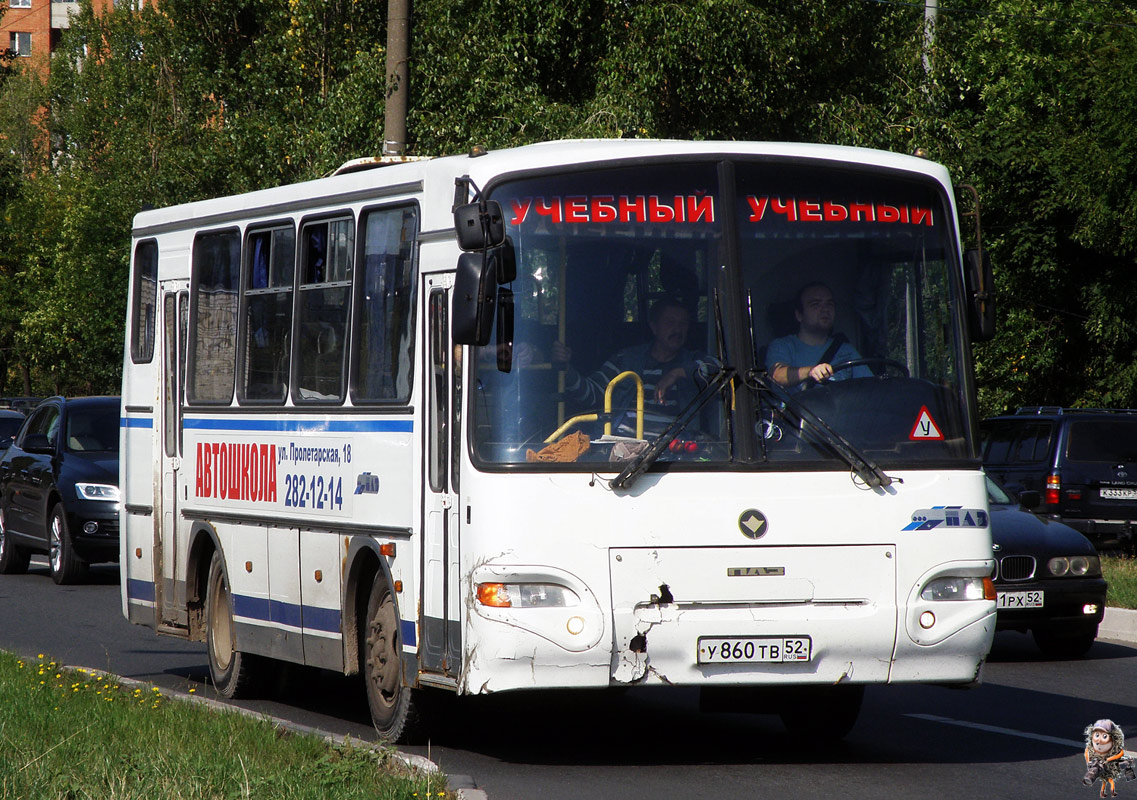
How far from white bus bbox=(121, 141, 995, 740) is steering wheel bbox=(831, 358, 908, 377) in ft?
0.04

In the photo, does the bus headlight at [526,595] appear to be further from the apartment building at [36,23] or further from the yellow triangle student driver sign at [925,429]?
the apartment building at [36,23]

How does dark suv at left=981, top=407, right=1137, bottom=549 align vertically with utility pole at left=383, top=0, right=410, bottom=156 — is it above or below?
below

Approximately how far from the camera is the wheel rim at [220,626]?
11578mm

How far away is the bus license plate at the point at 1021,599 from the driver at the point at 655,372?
20.8 feet

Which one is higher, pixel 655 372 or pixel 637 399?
pixel 655 372

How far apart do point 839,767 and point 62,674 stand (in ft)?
15.8

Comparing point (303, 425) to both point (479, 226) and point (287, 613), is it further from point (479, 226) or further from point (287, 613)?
point (479, 226)

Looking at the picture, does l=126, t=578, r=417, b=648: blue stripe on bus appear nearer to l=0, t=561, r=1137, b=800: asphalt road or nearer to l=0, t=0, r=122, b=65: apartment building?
l=0, t=561, r=1137, b=800: asphalt road

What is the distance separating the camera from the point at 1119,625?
1578 cm

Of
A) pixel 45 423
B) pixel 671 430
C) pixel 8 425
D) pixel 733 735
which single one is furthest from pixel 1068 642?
pixel 8 425

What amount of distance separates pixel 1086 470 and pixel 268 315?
581 inches

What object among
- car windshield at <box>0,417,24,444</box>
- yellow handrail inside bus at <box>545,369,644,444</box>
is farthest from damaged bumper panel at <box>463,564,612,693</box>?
car windshield at <box>0,417,24,444</box>

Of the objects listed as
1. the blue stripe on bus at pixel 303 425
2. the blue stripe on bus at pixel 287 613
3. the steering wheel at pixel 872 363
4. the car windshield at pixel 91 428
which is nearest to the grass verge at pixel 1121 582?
the steering wheel at pixel 872 363

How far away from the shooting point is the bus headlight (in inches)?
313
